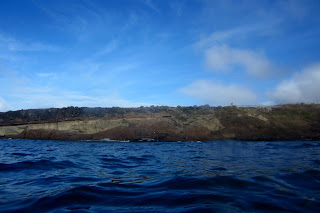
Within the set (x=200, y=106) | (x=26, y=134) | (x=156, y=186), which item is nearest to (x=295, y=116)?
(x=200, y=106)

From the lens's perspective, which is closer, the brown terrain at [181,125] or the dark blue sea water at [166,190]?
the dark blue sea water at [166,190]

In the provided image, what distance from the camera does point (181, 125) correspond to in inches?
849

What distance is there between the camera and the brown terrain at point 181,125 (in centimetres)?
1873

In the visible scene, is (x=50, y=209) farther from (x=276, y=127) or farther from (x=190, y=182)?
(x=276, y=127)

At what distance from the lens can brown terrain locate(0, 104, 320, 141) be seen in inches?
738

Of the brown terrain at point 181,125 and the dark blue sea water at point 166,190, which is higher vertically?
the brown terrain at point 181,125

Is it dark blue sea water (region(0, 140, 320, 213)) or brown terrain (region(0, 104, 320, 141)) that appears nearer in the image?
dark blue sea water (region(0, 140, 320, 213))

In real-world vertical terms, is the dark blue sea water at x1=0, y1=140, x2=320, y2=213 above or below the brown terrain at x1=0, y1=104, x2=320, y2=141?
below

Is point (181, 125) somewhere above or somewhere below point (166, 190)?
above

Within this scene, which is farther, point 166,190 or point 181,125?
point 181,125

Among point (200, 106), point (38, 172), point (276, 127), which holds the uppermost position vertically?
point (200, 106)

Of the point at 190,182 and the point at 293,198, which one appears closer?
the point at 293,198

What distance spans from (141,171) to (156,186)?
1.82m

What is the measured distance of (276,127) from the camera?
62.0ft
